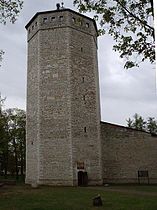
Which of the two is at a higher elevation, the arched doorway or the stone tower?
the stone tower

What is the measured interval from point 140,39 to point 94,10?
1.66 m

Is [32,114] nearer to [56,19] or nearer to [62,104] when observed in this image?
[62,104]

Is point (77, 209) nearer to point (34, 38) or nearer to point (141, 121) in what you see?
point (34, 38)

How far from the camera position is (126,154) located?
3022cm

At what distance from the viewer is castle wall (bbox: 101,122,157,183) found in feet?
96.3

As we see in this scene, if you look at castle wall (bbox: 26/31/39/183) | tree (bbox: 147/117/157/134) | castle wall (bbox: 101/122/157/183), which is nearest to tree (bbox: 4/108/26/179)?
castle wall (bbox: 26/31/39/183)

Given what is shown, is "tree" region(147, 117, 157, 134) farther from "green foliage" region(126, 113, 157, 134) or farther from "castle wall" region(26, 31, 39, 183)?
"castle wall" region(26, 31, 39, 183)

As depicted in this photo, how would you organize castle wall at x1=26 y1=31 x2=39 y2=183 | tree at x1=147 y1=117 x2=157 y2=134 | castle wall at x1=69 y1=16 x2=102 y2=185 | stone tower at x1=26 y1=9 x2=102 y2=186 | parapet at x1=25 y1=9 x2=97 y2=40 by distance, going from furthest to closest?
tree at x1=147 y1=117 x2=157 y2=134, parapet at x1=25 y1=9 x2=97 y2=40, castle wall at x1=26 y1=31 x2=39 y2=183, castle wall at x1=69 y1=16 x2=102 y2=185, stone tower at x1=26 y1=9 x2=102 y2=186

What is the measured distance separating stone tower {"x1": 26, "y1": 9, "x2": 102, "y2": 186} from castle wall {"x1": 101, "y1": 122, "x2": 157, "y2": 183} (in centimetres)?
256

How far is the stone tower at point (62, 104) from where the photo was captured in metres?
25.5

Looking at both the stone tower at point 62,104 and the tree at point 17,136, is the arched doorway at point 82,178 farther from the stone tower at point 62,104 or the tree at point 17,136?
the tree at point 17,136

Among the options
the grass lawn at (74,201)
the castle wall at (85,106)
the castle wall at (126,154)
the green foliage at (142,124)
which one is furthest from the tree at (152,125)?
the grass lawn at (74,201)

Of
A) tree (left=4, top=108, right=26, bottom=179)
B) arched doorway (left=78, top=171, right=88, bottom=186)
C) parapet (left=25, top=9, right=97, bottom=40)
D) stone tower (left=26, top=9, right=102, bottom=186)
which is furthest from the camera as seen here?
tree (left=4, top=108, right=26, bottom=179)

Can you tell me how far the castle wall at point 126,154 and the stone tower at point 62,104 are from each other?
101 inches
